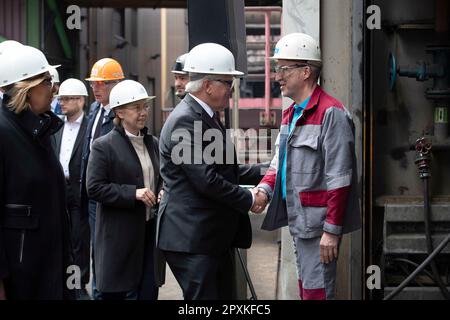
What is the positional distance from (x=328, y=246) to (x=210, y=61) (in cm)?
130

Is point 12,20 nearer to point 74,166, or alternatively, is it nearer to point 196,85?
point 74,166

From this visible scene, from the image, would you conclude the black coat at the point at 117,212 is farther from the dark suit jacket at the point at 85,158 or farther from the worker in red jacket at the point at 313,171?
the dark suit jacket at the point at 85,158

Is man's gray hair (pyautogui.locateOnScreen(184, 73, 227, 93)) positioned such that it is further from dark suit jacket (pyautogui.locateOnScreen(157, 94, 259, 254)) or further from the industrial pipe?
the industrial pipe

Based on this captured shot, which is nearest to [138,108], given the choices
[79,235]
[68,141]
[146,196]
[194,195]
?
[146,196]

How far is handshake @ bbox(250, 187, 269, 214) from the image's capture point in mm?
5285

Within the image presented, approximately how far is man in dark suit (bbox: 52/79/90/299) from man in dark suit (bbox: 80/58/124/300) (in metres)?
0.18

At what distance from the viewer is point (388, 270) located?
6.91m

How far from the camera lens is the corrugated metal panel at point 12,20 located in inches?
541

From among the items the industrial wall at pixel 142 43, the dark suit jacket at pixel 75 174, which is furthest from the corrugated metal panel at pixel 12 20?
the dark suit jacket at pixel 75 174

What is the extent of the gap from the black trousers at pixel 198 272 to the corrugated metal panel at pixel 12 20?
951 cm

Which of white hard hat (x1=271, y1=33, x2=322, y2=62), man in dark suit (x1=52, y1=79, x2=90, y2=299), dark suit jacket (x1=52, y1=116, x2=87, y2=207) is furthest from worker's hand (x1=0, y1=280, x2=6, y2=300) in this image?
dark suit jacket (x1=52, y1=116, x2=87, y2=207)
